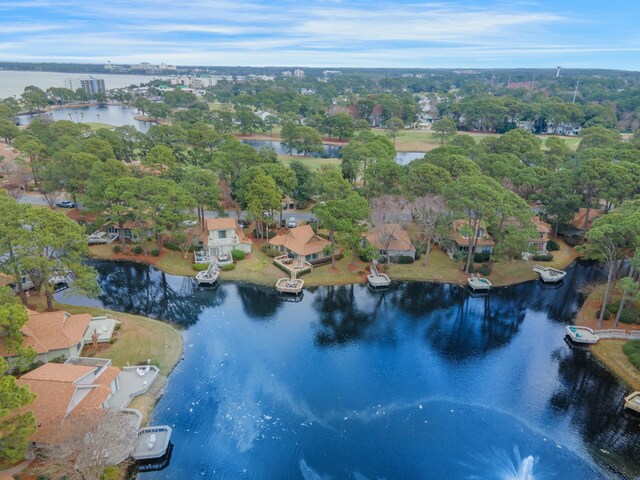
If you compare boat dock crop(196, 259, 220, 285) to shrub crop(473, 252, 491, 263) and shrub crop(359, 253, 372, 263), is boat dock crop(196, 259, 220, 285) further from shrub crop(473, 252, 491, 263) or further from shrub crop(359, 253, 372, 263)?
shrub crop(473, 252, 491, 263)

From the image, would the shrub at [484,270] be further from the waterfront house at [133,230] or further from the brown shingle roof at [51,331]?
the brown shingle roof at [51,331]

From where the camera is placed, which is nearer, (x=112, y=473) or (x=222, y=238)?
(x=112, y=473)

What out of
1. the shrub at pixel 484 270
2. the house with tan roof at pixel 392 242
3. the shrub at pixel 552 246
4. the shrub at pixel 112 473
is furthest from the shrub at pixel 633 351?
the shrub at pixel 112 473

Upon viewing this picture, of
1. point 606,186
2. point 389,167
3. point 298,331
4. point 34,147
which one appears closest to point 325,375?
point 298,331

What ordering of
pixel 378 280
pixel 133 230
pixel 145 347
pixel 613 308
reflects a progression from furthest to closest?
pixel 133 230 → pixel 378 280 → pixel 613 308 → pixel 145 347

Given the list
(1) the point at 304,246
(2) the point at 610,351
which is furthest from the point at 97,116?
(2) the point at 610,351

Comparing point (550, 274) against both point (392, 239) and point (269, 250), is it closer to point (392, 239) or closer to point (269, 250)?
point (392, 239)

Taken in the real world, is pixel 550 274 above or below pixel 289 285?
above
